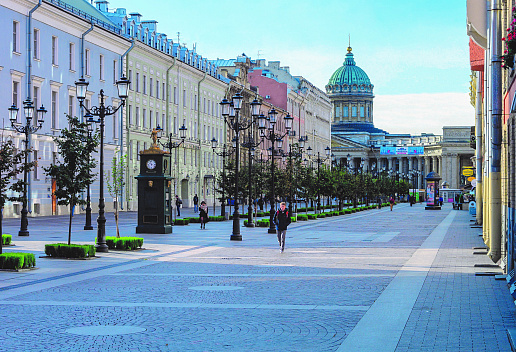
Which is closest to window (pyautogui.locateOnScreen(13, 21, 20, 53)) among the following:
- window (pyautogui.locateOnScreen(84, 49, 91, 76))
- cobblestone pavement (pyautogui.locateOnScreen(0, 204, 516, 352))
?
window (pyautogui.locateOnScreen(84, 49, 91, 76))

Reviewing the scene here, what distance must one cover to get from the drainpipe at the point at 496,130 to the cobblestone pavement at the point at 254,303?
1.05 m

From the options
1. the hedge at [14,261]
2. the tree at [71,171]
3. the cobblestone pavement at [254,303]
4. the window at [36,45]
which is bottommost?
the cobblestone pavement at [254,303]

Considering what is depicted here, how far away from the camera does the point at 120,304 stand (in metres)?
13.4

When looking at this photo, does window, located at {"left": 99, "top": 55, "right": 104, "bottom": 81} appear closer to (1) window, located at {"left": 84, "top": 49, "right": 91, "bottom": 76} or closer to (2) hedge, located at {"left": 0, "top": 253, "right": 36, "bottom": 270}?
(1) window, located at {"left": 84, "top": 49, "right": 91, "bottom": 76}

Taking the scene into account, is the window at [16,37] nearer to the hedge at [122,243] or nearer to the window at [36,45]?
the window at [36,45]

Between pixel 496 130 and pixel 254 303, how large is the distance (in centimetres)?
920

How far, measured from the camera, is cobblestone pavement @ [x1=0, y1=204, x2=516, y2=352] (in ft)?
33.7

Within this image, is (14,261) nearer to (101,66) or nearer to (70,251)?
(70,251)

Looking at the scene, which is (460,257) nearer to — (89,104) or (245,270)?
(245,270)

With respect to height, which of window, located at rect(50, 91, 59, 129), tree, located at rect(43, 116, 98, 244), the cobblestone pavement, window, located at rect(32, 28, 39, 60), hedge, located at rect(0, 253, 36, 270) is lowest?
the cobblestone pavement

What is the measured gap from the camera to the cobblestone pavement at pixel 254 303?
1027 centimetres

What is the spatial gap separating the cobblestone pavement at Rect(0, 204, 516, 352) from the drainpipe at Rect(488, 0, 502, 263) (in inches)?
41.4

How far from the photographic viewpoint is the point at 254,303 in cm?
1370

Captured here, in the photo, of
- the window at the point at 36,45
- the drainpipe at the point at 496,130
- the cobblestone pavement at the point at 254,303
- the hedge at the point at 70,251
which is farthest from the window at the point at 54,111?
the drainpipe at the point at 496,130
